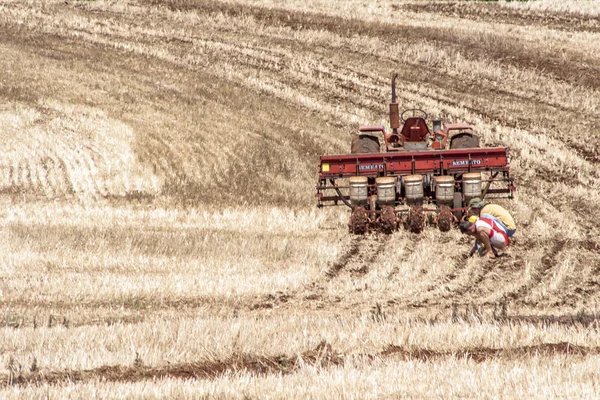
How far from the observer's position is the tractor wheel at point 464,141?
14.5 metres

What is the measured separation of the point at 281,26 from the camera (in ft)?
101

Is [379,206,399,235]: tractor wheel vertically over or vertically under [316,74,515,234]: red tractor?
under

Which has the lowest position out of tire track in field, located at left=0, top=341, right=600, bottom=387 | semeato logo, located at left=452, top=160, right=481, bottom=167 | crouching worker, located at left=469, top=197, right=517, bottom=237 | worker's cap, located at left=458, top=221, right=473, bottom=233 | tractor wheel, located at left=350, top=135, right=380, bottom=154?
→ tire track in field, located at left=0, top=341, right=600, bottom=387

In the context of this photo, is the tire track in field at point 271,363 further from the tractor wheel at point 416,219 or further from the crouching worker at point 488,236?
the tractor wheel at point 416,219

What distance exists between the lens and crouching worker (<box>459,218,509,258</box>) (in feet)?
37.9

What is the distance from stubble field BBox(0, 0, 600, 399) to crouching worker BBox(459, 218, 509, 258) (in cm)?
29

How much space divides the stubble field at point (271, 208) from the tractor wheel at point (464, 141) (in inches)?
62.9

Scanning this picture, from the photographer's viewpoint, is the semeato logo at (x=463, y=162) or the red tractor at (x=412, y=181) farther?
the semeato logo at (x=463, y=162)

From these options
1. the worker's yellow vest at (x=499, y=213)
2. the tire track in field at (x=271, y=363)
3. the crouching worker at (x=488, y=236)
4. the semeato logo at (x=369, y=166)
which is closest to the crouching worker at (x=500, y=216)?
the worker's yellow vest at (x=499, y=213)

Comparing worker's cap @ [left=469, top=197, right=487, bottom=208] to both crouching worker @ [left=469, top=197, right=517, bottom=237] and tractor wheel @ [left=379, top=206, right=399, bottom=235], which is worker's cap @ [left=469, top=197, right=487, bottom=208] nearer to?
crouching worker @ [left=469, top=197, right=517, bottom=237]

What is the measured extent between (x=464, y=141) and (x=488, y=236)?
3.18 metres

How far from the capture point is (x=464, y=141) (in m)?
14.5

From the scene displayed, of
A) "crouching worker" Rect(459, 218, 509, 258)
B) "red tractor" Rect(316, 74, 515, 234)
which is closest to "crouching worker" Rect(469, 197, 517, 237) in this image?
"crouching worker" Rect(459, 218, 509, 258)

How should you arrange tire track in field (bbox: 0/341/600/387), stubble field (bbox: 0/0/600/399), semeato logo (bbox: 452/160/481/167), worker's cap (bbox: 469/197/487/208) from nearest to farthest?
tire track in field (bbox: 0/341/600/387) < stubble field (bbox: 0/0/600/399) < worker's cap (bbox: 469/197/487/208) < semeato logo (bbox: 452/160/481/167)
